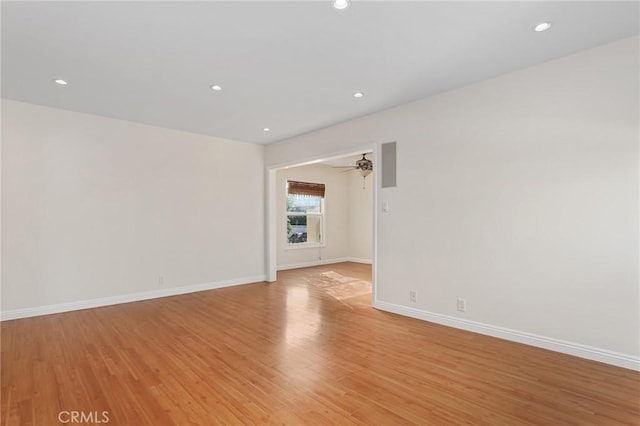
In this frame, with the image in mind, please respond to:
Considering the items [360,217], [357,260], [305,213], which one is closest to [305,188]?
[305,213]

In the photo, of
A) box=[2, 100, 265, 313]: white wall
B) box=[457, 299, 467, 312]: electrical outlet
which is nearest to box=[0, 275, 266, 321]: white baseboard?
box=[2, 100, 265, 313]: white wall

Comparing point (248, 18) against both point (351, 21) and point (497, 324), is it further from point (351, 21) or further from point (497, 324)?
point (497, 324)

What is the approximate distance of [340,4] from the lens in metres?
2.12

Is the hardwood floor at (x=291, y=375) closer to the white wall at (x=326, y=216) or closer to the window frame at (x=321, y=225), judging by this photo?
the white wall at (x=326, y=216)

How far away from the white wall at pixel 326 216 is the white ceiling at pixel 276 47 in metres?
3.72

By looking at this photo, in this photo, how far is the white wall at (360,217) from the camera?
865 centimetres

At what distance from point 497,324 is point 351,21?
319 cm

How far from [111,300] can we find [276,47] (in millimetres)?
4271

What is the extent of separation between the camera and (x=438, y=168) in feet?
12.3

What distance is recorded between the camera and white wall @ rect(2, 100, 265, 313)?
402 cm

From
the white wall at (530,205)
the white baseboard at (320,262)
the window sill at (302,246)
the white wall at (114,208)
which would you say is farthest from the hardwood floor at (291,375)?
the window sill at (302,246)

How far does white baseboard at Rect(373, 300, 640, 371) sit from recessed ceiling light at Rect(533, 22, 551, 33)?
8.82 ft

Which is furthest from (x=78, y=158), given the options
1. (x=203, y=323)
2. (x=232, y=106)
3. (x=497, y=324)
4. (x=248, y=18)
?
(x=497, y=324)

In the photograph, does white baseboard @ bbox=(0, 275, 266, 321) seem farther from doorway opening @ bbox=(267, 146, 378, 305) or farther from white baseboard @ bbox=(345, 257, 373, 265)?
white baseboard @ bbox=(345, 257, 373, 265)
